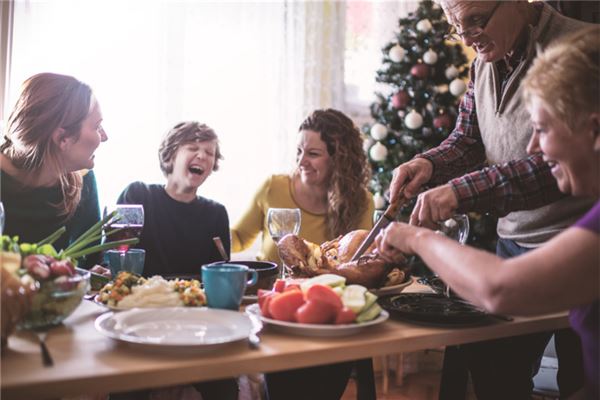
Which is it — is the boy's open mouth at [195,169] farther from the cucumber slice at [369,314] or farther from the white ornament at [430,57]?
the white ornament at [430,57]

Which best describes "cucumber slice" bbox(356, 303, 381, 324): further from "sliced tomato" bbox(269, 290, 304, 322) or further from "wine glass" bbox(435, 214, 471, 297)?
"wine glass" bbox(435, 214, 471, 297)

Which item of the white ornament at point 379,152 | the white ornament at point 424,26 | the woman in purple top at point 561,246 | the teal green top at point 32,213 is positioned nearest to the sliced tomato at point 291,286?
the woman in purple top at point 561,246

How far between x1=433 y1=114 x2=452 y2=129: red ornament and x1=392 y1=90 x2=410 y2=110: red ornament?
237 mm

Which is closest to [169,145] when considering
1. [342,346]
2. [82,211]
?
[82,211]

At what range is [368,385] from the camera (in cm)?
150

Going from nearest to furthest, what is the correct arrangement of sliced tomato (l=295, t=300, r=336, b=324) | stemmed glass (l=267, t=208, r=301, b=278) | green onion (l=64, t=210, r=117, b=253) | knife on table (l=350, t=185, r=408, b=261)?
sliced tomato (l=295, t=300, r=336, b=324), green onion (l=64, t=210, r=117, b=253), knife on table (l=350, t=185, r=408, b=261), stemmed glass (l=267, t=208, r=301, b=278)

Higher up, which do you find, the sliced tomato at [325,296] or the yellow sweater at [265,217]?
the sliced tomato at [325,296]

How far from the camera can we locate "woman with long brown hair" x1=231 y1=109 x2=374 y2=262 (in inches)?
102

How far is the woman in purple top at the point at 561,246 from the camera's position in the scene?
35.5 inches

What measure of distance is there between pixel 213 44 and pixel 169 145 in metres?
1.40

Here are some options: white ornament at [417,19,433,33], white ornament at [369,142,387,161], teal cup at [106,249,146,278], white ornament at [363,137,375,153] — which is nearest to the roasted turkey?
teal cup at [106,249,146,278]

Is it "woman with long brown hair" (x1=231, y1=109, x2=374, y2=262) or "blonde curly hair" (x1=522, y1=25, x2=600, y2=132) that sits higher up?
"blonde curly hair" (x1=522, y1=25, x2=600, y2=132)

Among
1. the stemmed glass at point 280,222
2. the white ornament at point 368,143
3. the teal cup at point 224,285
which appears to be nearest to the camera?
the teal cup at point 224,285

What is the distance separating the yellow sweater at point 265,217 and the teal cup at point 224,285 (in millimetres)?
1336
